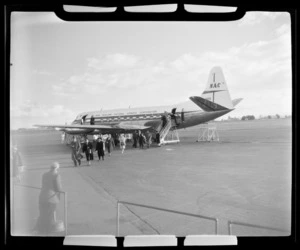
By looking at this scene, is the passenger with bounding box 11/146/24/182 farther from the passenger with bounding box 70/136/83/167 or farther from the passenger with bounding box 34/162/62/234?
the passenger with bounding box 70/136/83/167

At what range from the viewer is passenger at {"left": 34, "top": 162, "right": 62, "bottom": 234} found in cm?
259

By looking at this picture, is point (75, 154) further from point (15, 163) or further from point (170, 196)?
Answer: point (15, 163)

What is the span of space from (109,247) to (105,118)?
16.4m

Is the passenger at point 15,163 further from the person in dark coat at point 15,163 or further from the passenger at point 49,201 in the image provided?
the passenger at point 49,201

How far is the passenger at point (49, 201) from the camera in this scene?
8.50 ft

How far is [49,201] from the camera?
304 centimetres

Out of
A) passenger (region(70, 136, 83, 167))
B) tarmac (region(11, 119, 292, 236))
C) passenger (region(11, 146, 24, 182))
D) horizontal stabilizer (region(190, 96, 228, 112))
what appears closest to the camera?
passenger (region(11, 146, 24, 182))

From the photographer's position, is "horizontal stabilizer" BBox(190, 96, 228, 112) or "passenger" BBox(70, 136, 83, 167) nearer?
"passenger" BBox(70, 136, 83, 167)

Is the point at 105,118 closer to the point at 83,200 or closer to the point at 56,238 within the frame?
the point at 83,200

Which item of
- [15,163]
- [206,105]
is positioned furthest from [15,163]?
[206,105]

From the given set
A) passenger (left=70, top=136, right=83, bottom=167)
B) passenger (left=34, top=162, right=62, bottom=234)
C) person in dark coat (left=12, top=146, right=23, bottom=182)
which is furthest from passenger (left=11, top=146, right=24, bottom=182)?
passenger (left=70, top=136, right=83, bottom=167)

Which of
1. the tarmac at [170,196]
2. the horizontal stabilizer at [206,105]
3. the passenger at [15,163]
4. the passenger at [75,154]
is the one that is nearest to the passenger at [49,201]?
the tarmac at [170,196]

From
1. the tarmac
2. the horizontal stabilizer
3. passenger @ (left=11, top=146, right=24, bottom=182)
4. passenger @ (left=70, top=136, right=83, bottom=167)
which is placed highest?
the horizontal stabilizer
